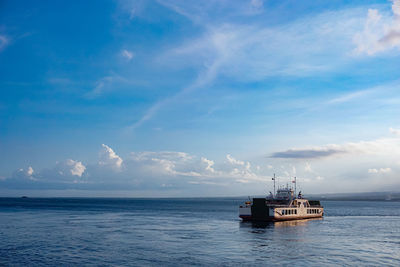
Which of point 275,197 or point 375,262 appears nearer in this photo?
point 375,262

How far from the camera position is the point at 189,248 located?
57.1m

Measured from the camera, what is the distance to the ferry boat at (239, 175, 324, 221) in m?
106

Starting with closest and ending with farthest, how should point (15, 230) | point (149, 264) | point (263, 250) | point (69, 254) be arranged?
point (149, 264) < point (69, 254) < point (263, 250) < point (15, 230)

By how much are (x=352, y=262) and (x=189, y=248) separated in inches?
937

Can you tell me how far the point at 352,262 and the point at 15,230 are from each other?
69883 millimetres

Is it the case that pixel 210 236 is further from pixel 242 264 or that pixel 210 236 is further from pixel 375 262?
pixel 375 262

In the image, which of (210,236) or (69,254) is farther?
(210,236)

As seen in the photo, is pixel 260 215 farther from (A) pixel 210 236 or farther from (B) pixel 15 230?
(B) pixel 15 230

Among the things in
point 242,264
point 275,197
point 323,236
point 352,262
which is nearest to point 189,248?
point 242,264

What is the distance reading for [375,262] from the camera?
47438mm

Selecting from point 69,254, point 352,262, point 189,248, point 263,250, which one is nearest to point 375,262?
point 352,262

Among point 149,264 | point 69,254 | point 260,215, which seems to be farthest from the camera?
point 260,215

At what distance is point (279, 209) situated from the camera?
4259 inches

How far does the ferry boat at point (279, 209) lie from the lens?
349ft
